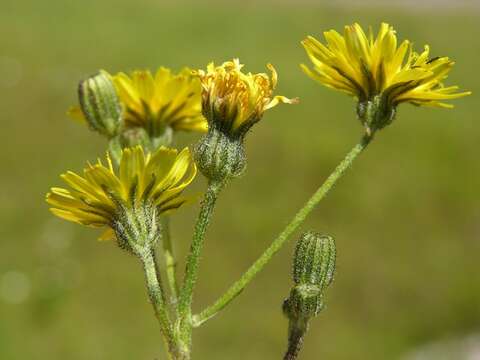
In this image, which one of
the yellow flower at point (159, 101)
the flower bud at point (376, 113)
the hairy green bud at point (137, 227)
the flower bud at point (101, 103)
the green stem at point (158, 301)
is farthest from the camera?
the yellow flower at point (159, 101)

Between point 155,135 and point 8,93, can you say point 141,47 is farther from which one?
point 155,135

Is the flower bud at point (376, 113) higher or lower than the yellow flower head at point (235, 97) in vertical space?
lower

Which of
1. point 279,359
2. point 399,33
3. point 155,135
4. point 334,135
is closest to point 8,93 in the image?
point 334,135

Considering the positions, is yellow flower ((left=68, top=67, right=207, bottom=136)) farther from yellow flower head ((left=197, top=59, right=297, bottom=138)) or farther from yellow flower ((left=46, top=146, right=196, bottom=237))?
yellow flower ((left=46, top=146, right=196, bottom=237))

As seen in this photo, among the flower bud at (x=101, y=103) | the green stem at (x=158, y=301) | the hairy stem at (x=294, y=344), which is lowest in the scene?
the hairy stem at (x=294, y=344)

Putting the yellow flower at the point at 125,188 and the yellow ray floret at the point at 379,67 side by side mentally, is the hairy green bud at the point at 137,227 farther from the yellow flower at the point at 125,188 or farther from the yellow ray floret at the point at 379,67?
the yellow ray floret at the point at 379,67

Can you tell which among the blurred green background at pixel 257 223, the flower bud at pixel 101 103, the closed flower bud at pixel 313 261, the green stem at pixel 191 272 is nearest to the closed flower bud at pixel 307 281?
the closed flower bud at pixel 313 261

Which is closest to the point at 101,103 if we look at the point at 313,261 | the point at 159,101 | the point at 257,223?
the point at 159,101
